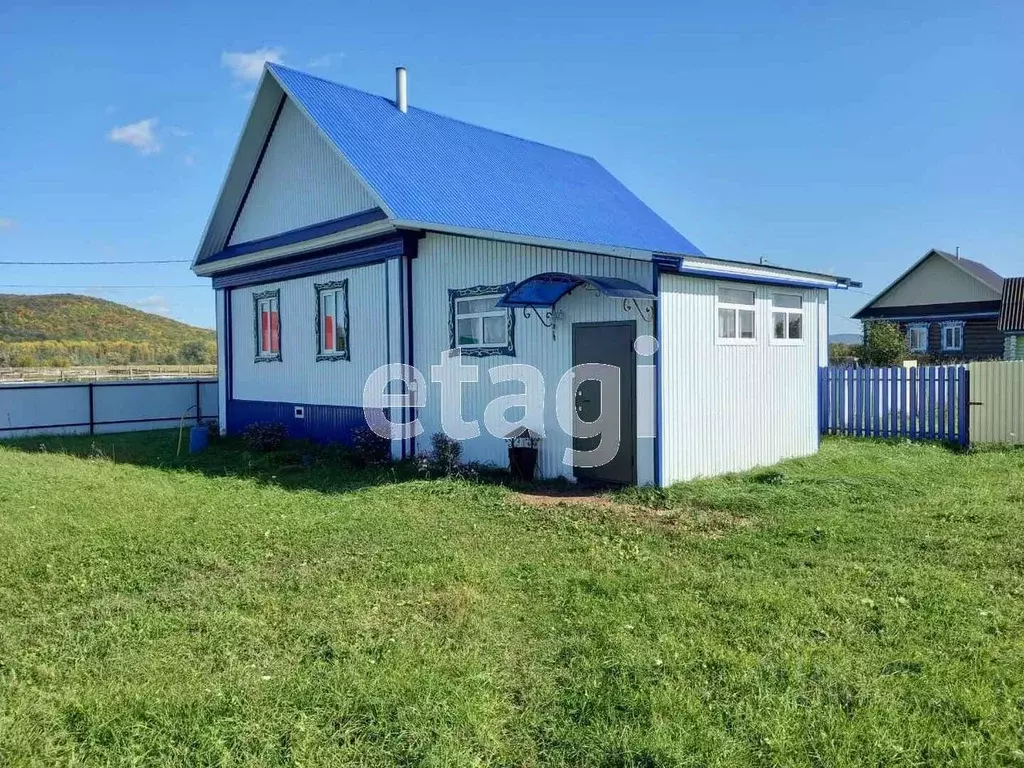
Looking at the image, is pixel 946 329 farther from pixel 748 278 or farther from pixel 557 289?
pixel 557 289

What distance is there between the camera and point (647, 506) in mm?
8867

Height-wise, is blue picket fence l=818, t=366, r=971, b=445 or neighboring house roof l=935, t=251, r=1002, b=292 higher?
neighboring house roof l=935, t=251, r=1002, b=292

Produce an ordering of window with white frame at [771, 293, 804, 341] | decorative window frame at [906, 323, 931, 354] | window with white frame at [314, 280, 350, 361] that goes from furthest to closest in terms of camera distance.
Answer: decorative window frame at [906, 323, 931, 354], window with white frame at [314, 280, 350, 361], window with white frame at [771, 293, 804, 341]

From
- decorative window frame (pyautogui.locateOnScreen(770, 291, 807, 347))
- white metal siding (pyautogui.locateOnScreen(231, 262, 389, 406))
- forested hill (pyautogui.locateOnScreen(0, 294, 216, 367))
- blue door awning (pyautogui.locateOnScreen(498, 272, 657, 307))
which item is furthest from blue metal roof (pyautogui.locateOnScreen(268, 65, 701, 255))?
forested hill (pyautogui.locateOnScreen(0, 294, 216, 367))

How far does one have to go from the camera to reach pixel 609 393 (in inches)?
392

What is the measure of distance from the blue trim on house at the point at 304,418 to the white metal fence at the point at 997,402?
10.9m

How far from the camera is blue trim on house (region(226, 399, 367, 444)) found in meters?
14.0

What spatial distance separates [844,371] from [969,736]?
12188 millimetres

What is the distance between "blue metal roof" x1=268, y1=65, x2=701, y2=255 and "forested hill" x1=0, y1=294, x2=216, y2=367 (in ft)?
181

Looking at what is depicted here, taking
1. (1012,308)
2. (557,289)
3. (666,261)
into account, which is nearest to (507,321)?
(557,289)

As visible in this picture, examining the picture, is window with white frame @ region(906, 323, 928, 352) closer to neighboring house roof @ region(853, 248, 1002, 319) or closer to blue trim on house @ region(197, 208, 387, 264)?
neighboring house roof @ region(853, 248, 1002, 319)

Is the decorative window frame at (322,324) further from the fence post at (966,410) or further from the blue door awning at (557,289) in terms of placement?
the fence post at (966,410)

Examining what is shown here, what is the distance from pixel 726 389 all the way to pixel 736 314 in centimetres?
111

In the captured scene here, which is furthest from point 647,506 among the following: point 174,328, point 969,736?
point 174,328
